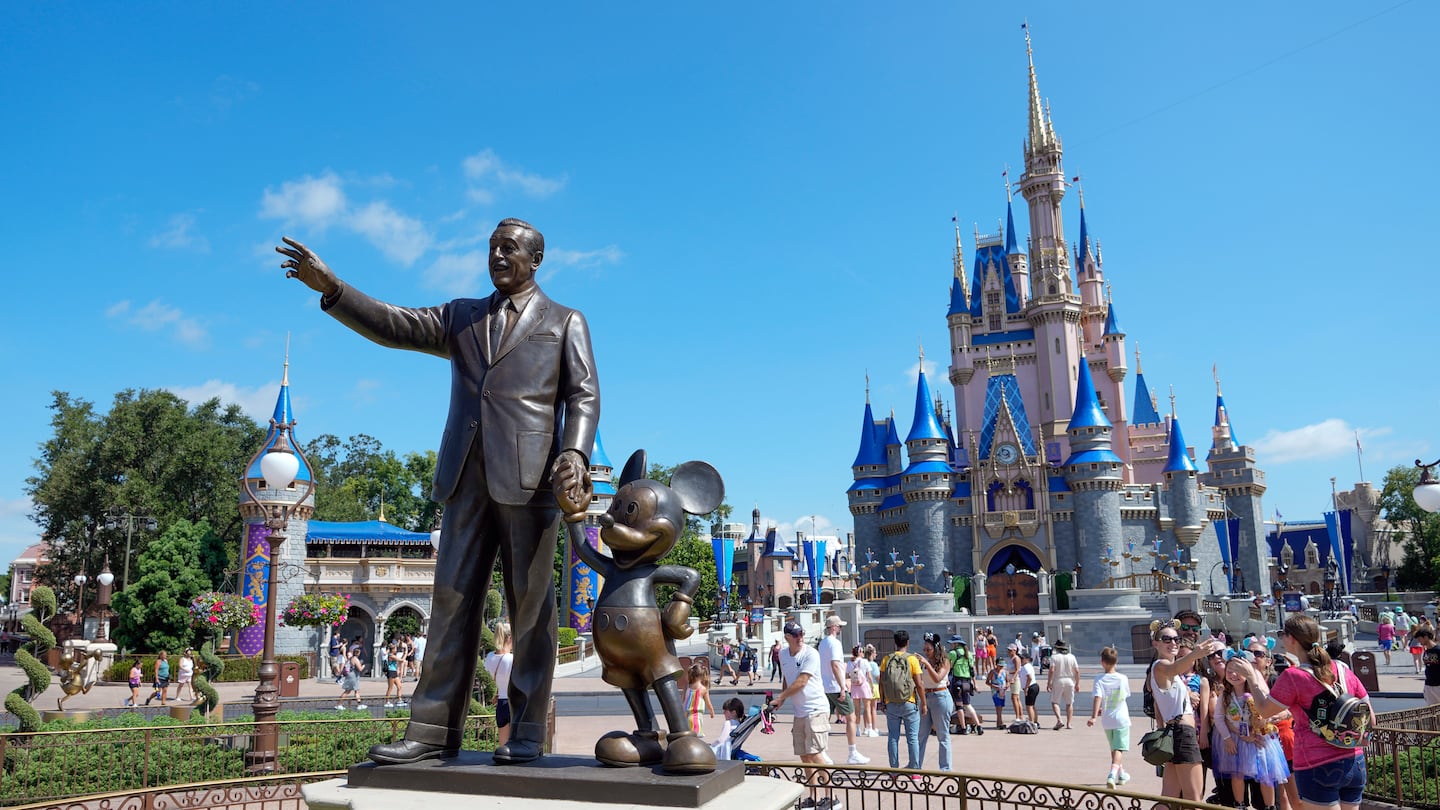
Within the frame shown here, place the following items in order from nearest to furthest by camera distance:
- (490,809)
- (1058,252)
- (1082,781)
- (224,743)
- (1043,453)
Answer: (490,809) < (1082,781) < (224,743) < (1043,453) < (1058,252)

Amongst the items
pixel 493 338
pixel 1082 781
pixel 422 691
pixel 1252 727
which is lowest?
pixel 1082 781

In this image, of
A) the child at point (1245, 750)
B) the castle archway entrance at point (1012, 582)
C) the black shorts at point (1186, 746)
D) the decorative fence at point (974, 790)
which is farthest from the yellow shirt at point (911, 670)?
the castle archway entrance at point (1012, 582)

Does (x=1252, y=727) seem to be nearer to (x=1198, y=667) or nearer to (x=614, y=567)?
(x=1198, y=667)

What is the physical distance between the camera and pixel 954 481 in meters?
51.5

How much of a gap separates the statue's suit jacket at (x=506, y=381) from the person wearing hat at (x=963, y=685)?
34.0 ft

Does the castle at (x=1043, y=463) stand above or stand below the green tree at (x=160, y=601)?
above

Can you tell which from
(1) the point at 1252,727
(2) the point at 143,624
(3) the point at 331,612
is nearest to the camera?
(1) the point at 1252,727

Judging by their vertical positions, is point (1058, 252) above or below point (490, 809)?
above

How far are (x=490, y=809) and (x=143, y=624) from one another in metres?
33.1

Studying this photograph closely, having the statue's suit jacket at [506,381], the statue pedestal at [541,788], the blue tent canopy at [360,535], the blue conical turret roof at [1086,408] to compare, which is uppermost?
the blue conical turret roof at [1086,408]

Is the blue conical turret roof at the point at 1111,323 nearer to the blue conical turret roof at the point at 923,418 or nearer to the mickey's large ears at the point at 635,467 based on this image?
the blue conical turret roof at the point at 923,418

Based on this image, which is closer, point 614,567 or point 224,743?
point 614,567

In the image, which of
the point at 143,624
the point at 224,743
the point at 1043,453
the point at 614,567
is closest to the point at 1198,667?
the point at 614,567

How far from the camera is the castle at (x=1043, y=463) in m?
47.3
